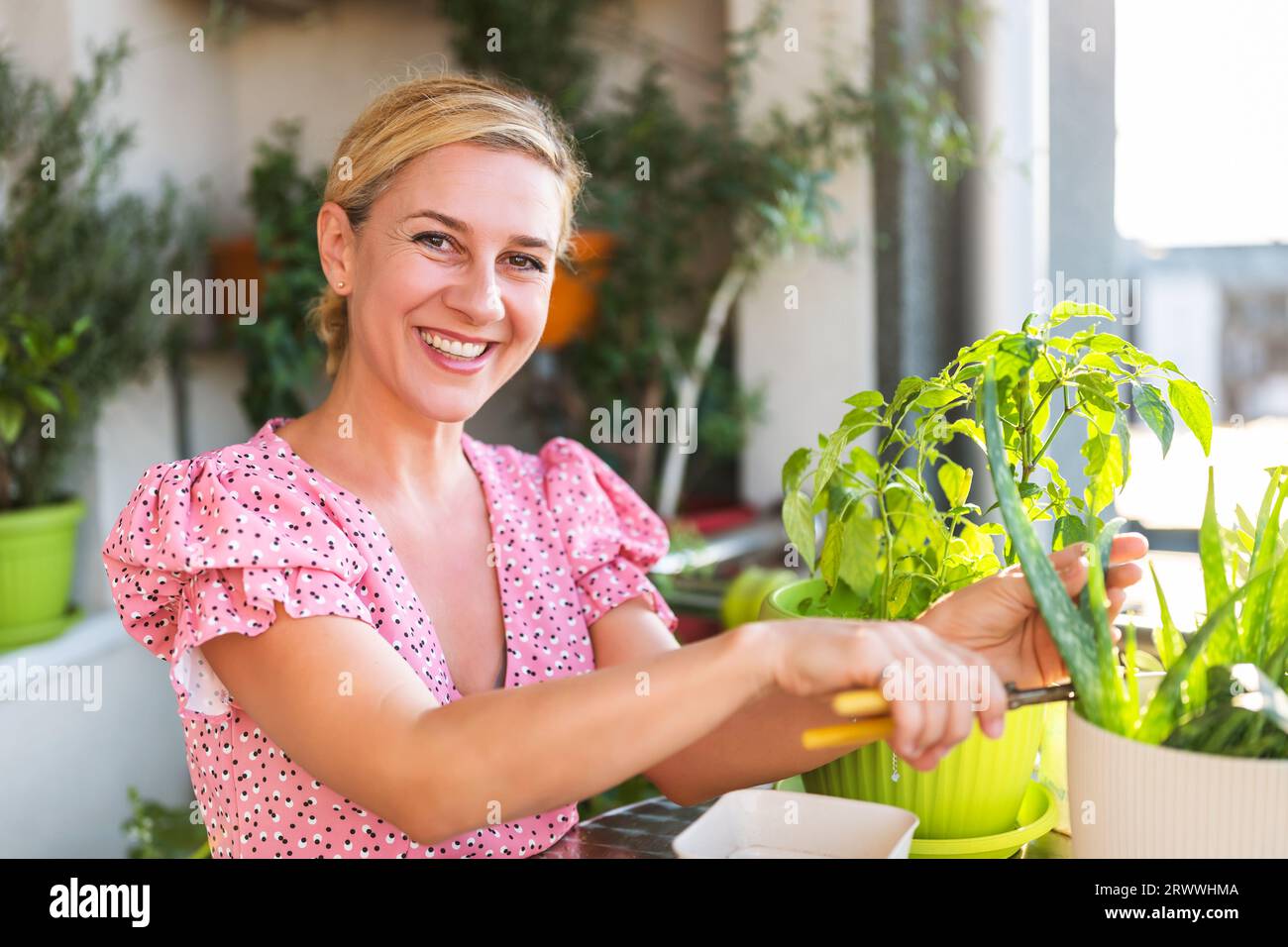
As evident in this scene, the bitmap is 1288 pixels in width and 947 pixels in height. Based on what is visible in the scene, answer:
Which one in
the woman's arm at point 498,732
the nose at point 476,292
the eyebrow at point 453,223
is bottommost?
the woman's arm at point 498,732

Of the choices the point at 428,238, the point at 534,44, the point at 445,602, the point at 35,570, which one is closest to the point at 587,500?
the point at 445,602

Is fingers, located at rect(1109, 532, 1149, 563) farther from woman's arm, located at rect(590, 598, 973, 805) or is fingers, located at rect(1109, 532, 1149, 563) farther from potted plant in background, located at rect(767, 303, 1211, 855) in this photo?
Answer: woman's arm, located at rect(590, 598, 973, 805)

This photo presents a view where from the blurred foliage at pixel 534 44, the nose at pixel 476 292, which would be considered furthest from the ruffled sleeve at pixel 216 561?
the blurred foliage at pixel 534 44

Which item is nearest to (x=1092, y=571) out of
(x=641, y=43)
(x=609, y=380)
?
(x=609, y=380)

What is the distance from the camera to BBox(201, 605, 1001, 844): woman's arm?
26.5 inches

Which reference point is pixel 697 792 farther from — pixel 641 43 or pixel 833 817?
pixel 641 43

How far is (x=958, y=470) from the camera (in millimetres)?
919

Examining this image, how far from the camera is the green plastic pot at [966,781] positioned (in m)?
0.80

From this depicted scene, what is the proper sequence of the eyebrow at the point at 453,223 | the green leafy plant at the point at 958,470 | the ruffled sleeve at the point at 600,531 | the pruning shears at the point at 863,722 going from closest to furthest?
the pruning shears at the point at 863,722, the green leafy plant at the point at 958,470, the eyebrow at the point at 453,223, the ruffled sleeve at the point at 600,531

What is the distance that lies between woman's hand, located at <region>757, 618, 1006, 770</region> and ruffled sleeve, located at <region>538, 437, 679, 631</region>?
0.54 m

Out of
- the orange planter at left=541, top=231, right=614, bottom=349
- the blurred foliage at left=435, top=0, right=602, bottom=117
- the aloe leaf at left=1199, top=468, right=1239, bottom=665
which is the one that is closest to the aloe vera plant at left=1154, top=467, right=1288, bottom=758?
the aloe leaf at left=1199, top=468, right=1239, bottom=665

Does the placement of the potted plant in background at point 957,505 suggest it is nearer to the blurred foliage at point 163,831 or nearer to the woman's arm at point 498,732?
the woman's arm at point 498,732

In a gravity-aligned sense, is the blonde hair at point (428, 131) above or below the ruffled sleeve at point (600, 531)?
above

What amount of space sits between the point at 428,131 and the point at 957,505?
548mm
